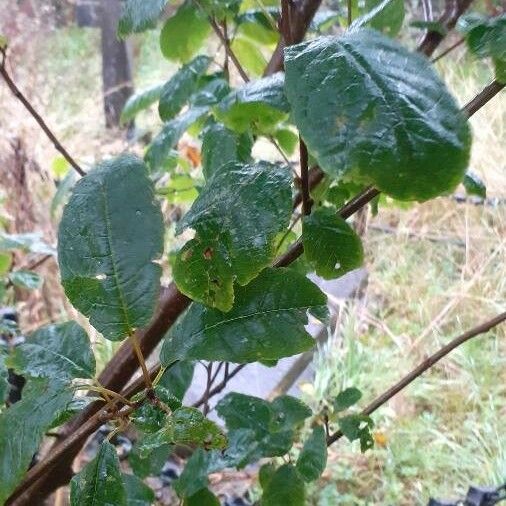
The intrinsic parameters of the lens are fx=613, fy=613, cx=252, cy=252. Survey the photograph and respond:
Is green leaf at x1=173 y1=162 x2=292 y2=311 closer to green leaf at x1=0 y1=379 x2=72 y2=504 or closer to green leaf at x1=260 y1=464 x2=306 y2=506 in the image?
green leaf at x1=0 y1=379 x2=72 y2=504

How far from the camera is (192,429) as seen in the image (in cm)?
33

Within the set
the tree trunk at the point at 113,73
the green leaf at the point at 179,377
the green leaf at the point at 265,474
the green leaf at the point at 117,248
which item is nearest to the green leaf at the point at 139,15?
the green leaf at the point at 117,248

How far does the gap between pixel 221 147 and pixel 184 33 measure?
0.25m

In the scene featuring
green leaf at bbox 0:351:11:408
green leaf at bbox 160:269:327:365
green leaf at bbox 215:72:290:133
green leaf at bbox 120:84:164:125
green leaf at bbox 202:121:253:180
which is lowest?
green leaf at bbox 160:269:327:365

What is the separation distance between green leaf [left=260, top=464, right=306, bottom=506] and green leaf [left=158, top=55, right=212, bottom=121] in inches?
16.5

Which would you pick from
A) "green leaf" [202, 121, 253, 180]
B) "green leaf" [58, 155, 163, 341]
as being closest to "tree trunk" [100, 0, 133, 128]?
"green leaf" [202, 121, 253, 180]

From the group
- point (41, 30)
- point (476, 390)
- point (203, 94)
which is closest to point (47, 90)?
point (41, 30)

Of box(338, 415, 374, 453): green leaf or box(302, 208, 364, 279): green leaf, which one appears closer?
box(302, 208, 364, 279): green leaf

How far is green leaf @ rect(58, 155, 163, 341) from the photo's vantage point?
355 mm

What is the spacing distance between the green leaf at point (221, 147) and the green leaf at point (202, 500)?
0.30 metres

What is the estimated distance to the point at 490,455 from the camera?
1669mm

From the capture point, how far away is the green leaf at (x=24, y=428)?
0.33m

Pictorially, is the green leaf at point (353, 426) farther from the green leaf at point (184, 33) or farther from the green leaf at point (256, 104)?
the green leaf at point (184, 33)

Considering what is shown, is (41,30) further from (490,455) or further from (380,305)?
(490,455)
